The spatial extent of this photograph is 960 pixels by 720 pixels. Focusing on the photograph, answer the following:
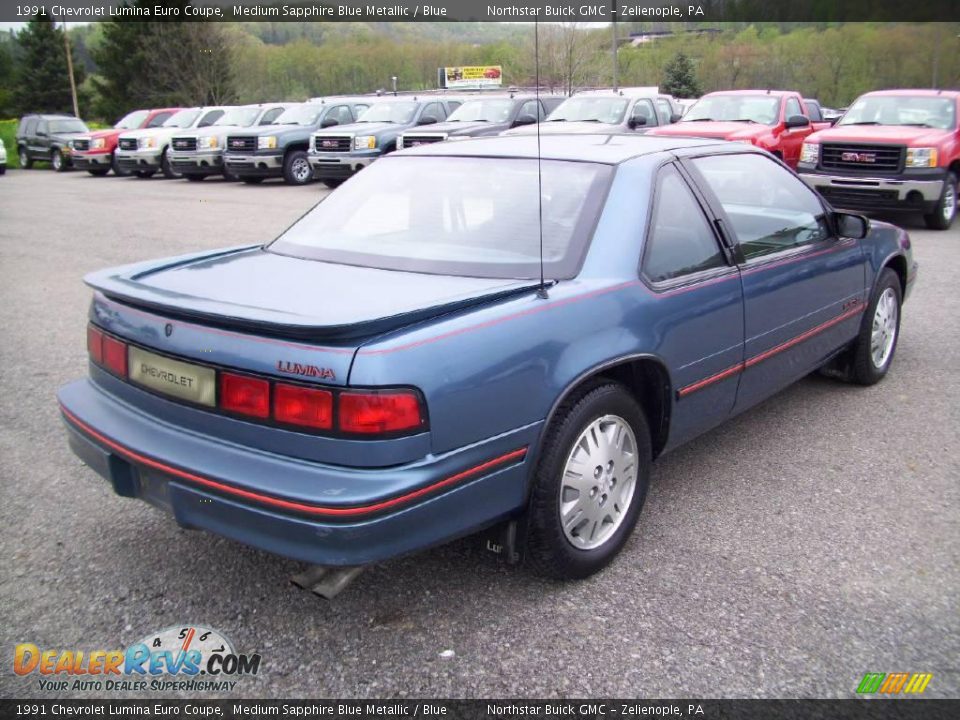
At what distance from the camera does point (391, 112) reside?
19078 millimetres

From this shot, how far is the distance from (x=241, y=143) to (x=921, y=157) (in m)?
14.4

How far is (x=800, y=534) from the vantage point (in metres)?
3.38

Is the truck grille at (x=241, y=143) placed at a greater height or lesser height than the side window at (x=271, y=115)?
lesser

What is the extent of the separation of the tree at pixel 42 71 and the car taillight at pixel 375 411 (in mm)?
56373

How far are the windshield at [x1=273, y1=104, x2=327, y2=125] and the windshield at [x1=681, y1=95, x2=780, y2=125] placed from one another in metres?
9.79

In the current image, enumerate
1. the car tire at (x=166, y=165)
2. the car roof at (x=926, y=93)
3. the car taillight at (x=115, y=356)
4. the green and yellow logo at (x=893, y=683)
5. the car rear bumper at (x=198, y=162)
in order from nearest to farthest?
the green and yellow logo at (x=893, y=683) → the car taillight at (x=115, y=356) → the car roof at (x=926, y=93) → the car rear bumper at (x=198, y=162) → the car tire at (x=166, y=165)

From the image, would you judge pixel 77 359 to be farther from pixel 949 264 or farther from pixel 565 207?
pixel 949 264

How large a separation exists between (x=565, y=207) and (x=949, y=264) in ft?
23.7

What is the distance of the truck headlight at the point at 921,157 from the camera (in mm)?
10750

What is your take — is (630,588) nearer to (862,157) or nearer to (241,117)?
(862,157)

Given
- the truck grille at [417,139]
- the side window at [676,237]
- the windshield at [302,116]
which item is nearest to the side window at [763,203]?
the side window at [676,237]

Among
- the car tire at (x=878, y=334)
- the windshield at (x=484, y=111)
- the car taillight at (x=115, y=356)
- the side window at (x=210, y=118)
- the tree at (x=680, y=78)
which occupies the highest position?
the tree at (x=680, y=78)

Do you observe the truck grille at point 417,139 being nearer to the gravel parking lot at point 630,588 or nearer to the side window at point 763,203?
the side window at point 763,203

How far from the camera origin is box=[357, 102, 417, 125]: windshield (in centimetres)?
1892
